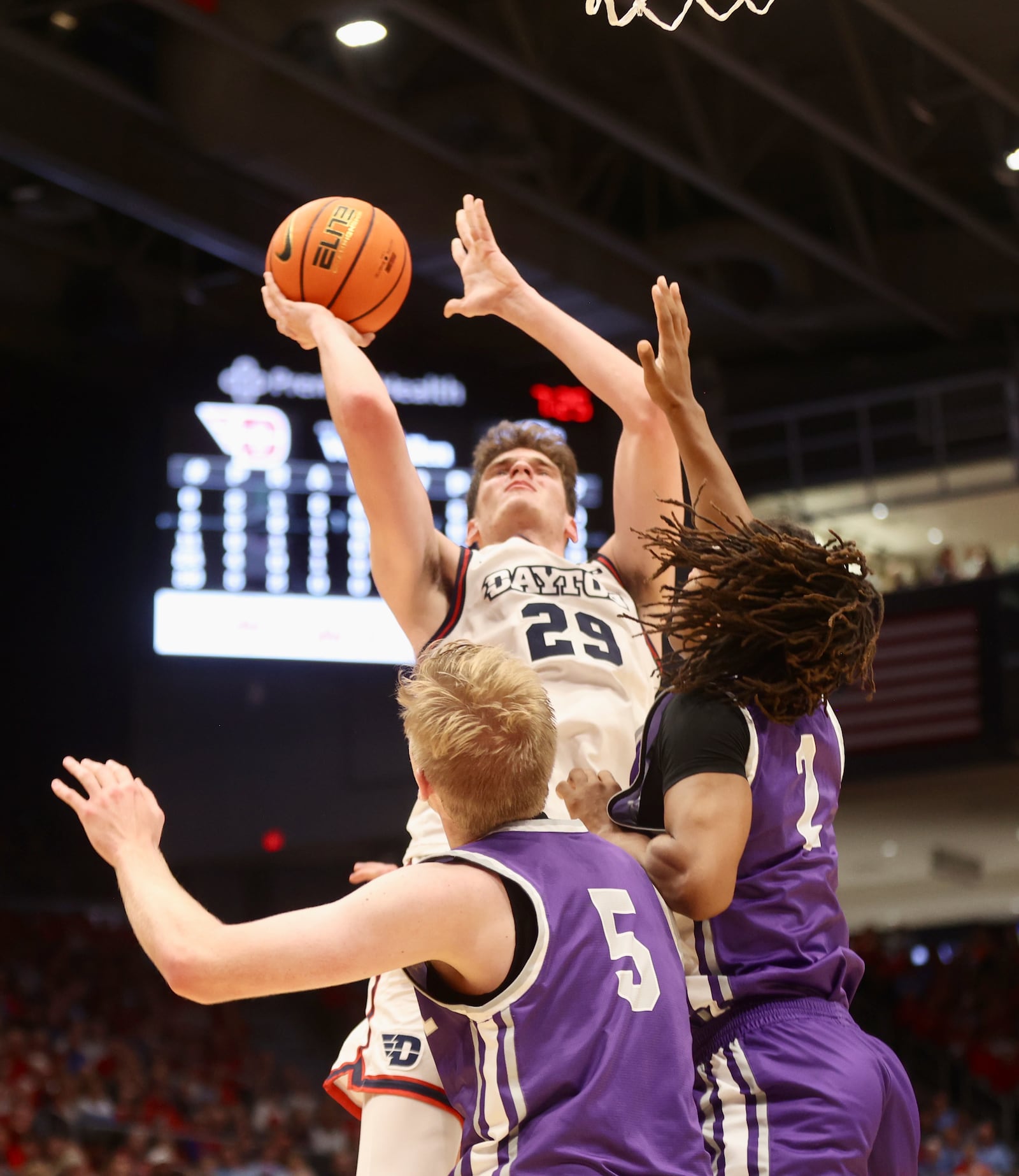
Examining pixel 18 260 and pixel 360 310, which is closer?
pixel 360 310

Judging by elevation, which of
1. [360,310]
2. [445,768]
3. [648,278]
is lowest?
[445,768]

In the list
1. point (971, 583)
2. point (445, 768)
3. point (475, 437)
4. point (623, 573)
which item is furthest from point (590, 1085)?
point (971, 583)

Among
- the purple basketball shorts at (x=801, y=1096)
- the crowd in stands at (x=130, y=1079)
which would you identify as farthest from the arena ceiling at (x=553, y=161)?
the purple basketball shorts at (x=801, y=1096)

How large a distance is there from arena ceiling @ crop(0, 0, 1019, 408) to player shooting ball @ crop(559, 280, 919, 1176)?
273 inches

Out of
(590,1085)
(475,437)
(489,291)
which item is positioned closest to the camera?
Answer: (590,1085)

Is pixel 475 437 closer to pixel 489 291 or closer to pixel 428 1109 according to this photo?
pixel 489 291

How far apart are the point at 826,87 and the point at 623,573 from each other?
945 cm

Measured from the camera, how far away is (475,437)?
1171 centimetres

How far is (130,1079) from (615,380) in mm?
8330

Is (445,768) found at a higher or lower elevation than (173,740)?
lower

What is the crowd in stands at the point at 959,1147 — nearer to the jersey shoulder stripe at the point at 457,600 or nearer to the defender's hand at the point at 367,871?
the jersey shoulder stripe at the point at 457,600

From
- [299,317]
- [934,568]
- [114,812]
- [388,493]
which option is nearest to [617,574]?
[388,493]

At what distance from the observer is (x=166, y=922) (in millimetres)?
2148

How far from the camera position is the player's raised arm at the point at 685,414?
2938mm
